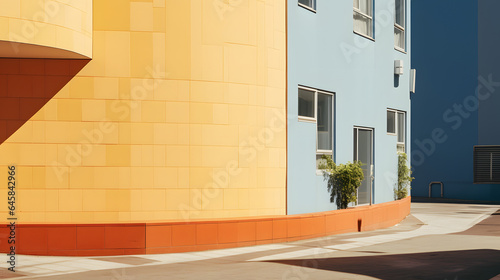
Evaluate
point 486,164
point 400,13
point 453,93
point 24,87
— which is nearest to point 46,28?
point 24,87

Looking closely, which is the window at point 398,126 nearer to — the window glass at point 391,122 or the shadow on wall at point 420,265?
the window glass at point 391,122

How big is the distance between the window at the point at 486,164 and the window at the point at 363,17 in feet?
47.8

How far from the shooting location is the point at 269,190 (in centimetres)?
1368

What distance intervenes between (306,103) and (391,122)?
648cm

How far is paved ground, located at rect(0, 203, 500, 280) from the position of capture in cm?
976

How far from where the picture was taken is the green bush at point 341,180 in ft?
52.3

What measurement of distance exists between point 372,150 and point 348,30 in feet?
12.1

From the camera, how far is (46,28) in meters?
10.9

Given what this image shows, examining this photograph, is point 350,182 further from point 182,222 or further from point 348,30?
point 182,222

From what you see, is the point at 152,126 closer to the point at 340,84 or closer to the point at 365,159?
the point at 340,84

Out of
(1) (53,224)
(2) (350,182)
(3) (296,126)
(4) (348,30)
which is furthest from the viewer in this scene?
(4) (348,30)

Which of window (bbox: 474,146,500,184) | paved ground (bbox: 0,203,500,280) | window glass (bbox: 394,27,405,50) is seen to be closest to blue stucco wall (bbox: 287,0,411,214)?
window glass (bbox: 394,27,405,50)

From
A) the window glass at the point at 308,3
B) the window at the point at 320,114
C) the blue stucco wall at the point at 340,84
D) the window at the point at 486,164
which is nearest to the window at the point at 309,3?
the window glass at the point at 308,3

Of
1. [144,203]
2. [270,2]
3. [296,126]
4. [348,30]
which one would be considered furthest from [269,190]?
[348,30]
